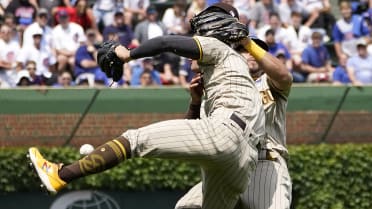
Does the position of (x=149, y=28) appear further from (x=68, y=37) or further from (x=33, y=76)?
(x=33, y=76)

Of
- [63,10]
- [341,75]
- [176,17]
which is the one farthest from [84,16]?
[341,75]

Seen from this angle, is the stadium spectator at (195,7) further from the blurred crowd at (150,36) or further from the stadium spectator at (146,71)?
the stadium spectator at (146,71)

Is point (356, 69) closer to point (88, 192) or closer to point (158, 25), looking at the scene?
point (158, 25)

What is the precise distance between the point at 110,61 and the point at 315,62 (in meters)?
8.67

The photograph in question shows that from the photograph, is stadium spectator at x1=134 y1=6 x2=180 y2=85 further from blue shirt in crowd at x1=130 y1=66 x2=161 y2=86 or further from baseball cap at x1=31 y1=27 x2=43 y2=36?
baseball cap at x1=31 y1=27 x2=43 y2=36

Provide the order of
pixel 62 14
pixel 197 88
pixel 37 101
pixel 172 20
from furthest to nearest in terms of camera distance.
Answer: pixel 172 20 < pixel 62 14 < pixel 37 101 < pixel 197 88

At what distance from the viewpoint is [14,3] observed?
1488cm

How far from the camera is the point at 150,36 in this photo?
14977 mm

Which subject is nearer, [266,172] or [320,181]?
[266,172]

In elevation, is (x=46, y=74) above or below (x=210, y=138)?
below

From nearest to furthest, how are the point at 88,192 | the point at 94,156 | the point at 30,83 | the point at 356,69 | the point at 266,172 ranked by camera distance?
the point at 94,156
the point at 266,172
the point at 88,192
the point at 30,83
the point at 356,69

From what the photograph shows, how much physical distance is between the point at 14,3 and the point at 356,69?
517cm

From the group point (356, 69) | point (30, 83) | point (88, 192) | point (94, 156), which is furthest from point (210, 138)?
point (356, 69)

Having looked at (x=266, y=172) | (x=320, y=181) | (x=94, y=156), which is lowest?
(x=320, y=181)
